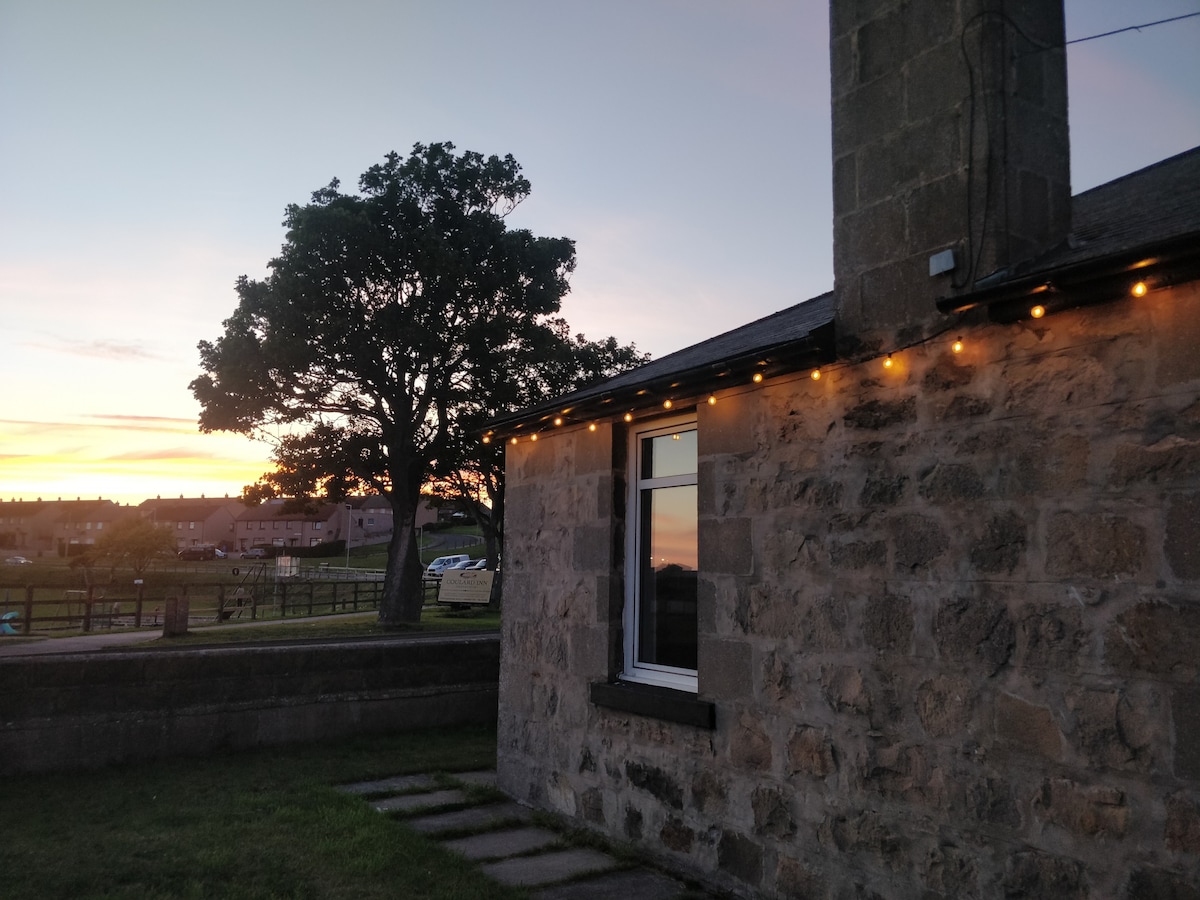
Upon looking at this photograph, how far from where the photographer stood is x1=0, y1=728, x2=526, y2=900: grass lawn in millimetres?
4723

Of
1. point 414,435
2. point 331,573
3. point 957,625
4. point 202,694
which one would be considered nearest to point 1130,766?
point 957,625

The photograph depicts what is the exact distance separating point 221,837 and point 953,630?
4.69m

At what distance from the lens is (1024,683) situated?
354 cm

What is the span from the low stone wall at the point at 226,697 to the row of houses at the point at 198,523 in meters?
96.3

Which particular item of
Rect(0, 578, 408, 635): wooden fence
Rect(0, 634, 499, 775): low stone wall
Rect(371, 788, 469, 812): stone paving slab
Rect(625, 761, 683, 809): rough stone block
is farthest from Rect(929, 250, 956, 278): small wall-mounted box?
Rect(0, 578, 408, 635): wooden fence

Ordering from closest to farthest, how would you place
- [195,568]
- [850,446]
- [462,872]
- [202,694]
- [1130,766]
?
1. [1130,766]
2. [850,446]
3. [462,872]
4. [202,694]
5. [195,568]

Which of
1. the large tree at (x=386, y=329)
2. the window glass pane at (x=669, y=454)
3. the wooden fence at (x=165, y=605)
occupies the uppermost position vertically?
the large tree at (x=386, y=329)

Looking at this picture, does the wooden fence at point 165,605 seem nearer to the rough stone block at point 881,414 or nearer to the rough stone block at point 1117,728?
the rough stone block at point 881,414

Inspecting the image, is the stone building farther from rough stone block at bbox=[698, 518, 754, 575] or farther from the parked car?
the parked car

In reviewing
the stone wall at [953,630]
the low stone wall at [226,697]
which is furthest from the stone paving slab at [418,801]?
the low stone wall at [226,697]

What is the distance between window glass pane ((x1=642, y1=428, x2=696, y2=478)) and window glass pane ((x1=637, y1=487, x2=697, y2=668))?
0.07 m

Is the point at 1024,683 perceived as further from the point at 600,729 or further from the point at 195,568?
the point at 195,568

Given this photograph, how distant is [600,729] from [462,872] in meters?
1.38

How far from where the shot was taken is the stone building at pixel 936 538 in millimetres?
3211
